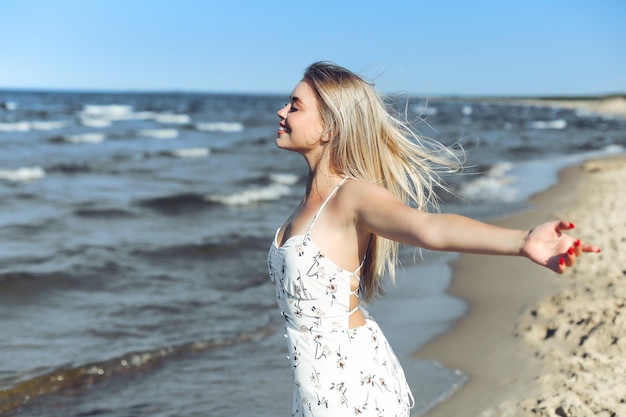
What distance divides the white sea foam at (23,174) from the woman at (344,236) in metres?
15.8

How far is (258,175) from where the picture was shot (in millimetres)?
19297

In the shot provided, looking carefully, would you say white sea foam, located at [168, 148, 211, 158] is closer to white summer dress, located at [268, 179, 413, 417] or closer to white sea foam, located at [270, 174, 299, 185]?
white sea foam, located at [270, 174, 299, 185]

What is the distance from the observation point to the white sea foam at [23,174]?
17.2 metres

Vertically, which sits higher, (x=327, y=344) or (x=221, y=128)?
(x=327, y=344)

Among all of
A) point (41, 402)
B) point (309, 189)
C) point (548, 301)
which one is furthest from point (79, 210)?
point (309, 189)

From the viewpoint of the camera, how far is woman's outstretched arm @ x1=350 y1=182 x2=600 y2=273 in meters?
1.92

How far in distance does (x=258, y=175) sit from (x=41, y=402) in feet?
46.4

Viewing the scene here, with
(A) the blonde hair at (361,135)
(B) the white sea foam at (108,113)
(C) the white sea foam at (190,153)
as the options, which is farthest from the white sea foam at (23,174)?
(B) the white sea foam at (108,113)

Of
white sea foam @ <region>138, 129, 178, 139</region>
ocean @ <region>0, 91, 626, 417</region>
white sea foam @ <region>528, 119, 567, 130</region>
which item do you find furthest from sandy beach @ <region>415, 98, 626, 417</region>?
white sea foam @ <region>528, 119, 567, 130</region>

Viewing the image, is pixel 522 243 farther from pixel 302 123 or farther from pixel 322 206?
pixel 302 123

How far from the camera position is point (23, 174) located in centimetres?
1772

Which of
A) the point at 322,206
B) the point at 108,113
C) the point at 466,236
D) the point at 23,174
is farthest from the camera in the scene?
the point at 108,113

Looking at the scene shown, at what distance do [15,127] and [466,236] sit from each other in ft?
120

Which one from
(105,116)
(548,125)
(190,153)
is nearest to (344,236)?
(190,153)
